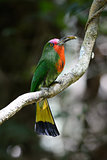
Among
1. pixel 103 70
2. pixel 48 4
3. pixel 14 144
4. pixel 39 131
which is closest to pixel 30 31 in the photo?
pixel 48 4

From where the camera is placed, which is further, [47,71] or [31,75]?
[31,75]

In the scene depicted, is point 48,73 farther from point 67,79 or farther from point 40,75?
point 67,79

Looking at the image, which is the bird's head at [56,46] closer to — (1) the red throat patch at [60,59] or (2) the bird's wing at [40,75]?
(1) the red throat patch at [60,59]

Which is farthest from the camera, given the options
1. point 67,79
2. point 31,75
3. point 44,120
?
point 31,75

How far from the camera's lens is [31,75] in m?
4.09

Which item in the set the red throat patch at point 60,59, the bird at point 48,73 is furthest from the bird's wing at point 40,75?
the red throat patch at point 60,59

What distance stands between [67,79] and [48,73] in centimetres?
62

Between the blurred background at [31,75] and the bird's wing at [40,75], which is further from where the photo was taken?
the blurred background at [31,75]

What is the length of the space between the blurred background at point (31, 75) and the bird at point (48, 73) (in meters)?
1.04

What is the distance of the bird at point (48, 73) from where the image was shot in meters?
2.51

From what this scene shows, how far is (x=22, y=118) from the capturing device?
4176 mm

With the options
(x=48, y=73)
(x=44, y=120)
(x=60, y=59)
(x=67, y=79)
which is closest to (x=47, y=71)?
(x=48, y=73)

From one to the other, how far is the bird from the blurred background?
1.04m

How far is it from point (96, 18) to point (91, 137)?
7.11ft
